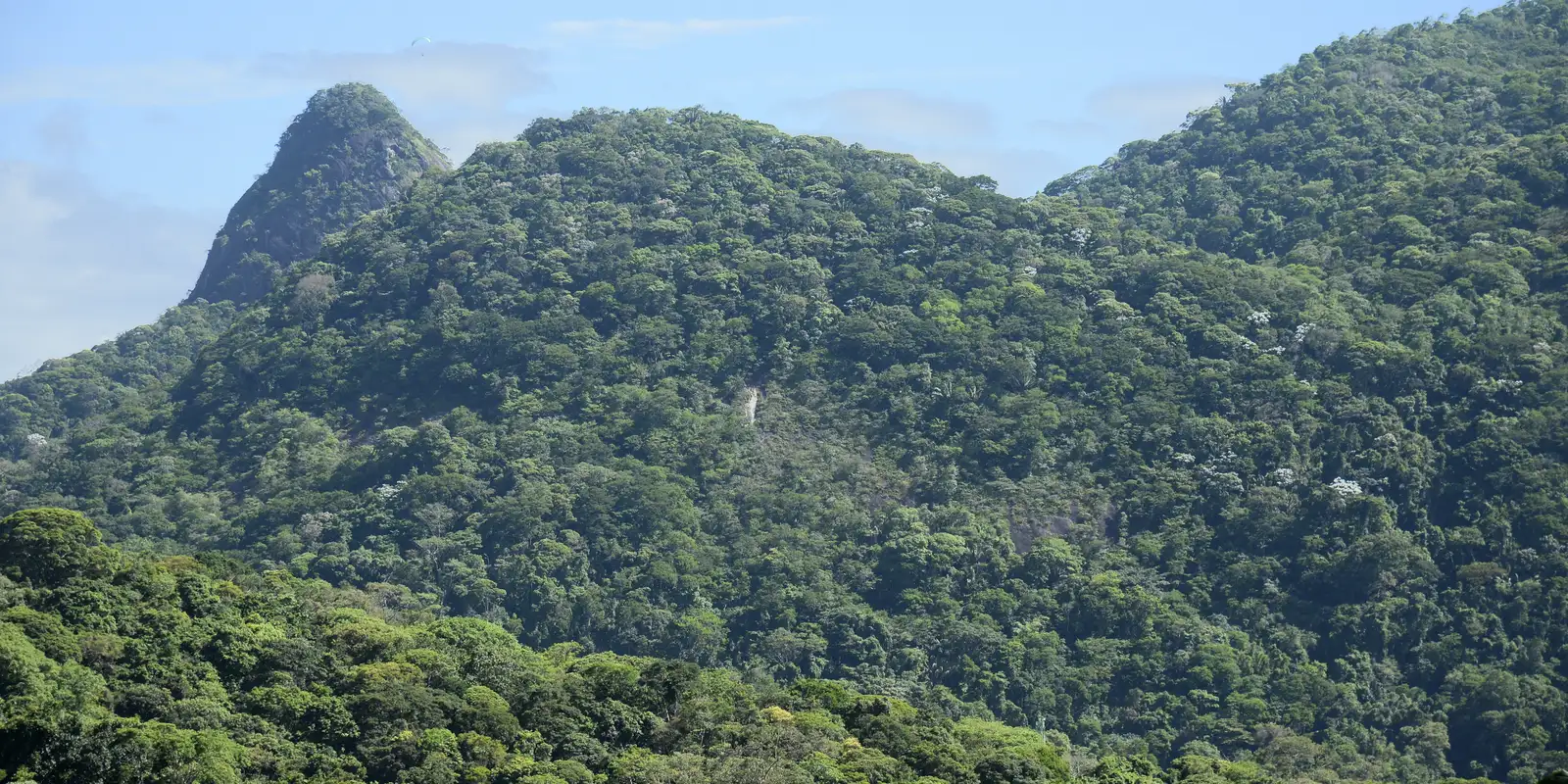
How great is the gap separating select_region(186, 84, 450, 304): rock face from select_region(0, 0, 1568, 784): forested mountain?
82.1ft

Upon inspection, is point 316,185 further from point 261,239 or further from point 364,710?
point 364,710

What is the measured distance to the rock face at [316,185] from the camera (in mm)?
148125

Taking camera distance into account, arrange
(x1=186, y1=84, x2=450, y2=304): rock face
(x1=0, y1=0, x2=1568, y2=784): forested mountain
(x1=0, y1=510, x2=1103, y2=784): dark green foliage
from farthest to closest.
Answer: (x1=186, y1=84, x2=450, y2=304): rock face → (x1=0, y1=0, x2=1568, y2=784): forested mountain → (x1=0, y1=510, x2=1103, y2=784): dark green foliage

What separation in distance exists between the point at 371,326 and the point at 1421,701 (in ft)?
198

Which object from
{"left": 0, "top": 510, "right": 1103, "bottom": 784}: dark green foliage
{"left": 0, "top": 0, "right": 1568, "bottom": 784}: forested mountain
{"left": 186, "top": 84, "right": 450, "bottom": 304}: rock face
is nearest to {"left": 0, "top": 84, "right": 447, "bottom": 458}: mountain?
{"left": 186, "top": 84, "right": 450, "bottom": 304}: rock face

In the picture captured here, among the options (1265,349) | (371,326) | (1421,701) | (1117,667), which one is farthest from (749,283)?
(1421,701)

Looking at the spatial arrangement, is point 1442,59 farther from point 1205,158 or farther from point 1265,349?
point 1265,349

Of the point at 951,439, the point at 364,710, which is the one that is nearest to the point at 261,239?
the point at 951,439

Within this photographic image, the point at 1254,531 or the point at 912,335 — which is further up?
the point at 912,335

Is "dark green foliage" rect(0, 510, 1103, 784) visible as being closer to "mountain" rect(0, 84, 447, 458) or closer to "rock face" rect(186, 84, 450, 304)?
"mountain" rect(0, 84, 447, 458)

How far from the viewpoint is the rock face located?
148 m

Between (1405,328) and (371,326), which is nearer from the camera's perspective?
(1405,328)

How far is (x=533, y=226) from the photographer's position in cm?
11688

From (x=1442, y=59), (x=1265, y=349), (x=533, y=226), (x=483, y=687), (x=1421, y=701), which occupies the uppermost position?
(x=1442, y=59)
